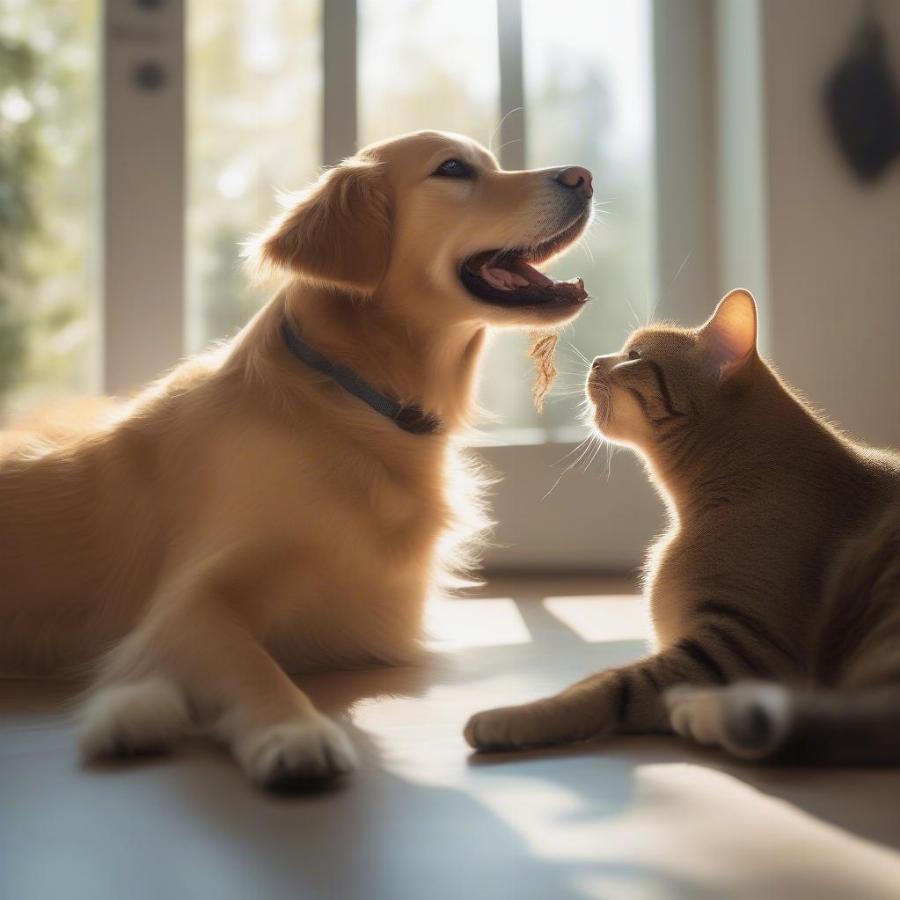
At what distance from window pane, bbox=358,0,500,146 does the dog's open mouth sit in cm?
125

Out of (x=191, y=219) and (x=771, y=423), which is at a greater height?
(x=191, y=219)

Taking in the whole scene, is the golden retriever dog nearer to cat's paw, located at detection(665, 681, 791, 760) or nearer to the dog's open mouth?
the dog's open mouth

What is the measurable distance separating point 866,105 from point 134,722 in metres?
2.39

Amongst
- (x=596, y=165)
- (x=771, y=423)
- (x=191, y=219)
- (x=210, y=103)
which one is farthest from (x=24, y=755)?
(x=596, y=165)

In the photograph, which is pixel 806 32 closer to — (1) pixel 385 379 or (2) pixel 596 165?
(2) pixel 596 165

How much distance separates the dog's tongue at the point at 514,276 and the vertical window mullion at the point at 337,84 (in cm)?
118

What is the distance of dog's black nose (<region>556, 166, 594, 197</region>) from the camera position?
173cm

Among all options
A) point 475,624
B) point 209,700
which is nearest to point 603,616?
point 475,624

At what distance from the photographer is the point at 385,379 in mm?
1656

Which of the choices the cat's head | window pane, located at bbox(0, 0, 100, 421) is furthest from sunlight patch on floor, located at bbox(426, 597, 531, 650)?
window pane, located at bbox(0, 0, 100, 421)

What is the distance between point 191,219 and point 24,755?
190cm

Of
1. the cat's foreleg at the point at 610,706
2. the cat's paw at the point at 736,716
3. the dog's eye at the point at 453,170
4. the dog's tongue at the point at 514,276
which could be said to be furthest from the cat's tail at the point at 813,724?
the dog's eye at the point at 453,170

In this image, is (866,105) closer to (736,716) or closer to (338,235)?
(338,235)

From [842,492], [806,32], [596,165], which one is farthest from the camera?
[596,165]
